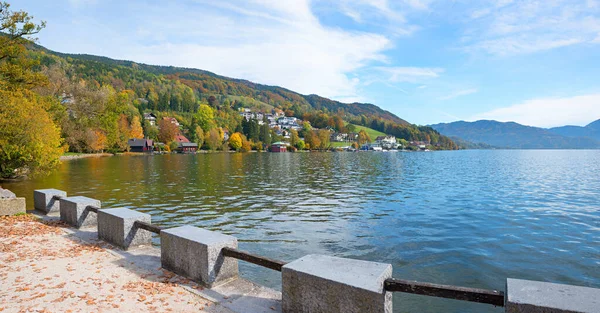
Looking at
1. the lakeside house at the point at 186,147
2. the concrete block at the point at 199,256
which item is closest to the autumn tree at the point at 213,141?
the lakeside house at the point at 186,147

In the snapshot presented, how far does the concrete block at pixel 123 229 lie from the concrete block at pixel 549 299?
8.27 m

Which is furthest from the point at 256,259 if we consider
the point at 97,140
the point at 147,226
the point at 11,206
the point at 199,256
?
the point at 97,140

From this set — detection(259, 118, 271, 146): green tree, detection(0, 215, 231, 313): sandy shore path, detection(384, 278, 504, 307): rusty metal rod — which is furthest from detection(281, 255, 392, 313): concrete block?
detection(259, 118, 271, 146): green tree

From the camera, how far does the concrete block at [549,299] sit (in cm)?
351

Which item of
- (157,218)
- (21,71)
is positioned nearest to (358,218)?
(157,218)

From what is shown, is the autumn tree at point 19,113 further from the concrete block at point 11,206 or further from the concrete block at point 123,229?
the concrete block at point 123,229

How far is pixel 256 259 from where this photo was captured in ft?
20.0

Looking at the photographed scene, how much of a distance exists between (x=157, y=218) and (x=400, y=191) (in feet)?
68.2

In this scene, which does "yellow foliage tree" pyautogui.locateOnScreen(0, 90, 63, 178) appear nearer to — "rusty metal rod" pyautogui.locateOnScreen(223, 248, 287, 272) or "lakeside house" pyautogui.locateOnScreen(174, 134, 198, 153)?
"rusty metal rod" pyautogui.locateOnScreen(223, 248, 287, 272)

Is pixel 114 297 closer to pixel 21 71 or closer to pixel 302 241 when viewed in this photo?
pixel 302 241

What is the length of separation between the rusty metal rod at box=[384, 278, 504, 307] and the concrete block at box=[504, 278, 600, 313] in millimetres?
311

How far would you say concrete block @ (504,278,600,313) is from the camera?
3506 mm

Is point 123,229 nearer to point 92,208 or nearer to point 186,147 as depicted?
point 92,208

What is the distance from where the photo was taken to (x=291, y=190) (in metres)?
30.6
